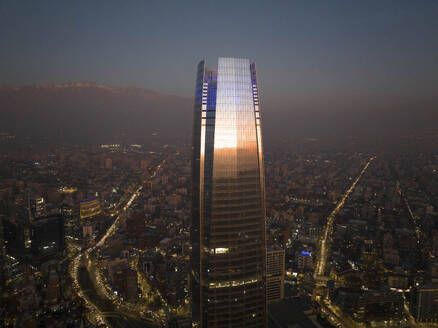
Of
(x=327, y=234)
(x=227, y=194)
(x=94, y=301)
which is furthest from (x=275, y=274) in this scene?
(x=327, y=234)

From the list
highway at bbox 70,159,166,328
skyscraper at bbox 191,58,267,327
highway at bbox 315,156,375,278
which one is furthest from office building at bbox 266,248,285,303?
highway at bbox 70,159,166,328

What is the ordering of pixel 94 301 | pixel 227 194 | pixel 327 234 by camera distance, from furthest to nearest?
pixel 327 234
pixel 94 301
pixel 227 194

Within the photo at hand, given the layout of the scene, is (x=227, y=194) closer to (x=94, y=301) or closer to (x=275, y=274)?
(x=275, y=274)

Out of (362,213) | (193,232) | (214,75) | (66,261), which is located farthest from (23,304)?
(362,213)

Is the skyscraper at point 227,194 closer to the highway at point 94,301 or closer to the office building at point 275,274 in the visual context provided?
the office building at point 275,274

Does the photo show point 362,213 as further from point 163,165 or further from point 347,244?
point 163,165

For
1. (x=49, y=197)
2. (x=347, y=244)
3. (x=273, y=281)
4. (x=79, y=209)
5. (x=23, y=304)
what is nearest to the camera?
(x=23, y=304)

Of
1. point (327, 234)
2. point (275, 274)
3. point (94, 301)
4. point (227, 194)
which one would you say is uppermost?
point (227, 194)

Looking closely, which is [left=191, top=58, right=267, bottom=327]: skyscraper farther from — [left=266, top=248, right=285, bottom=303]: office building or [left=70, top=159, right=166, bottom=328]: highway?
[left=70, top=159, right=166, bottom=328]: highway
